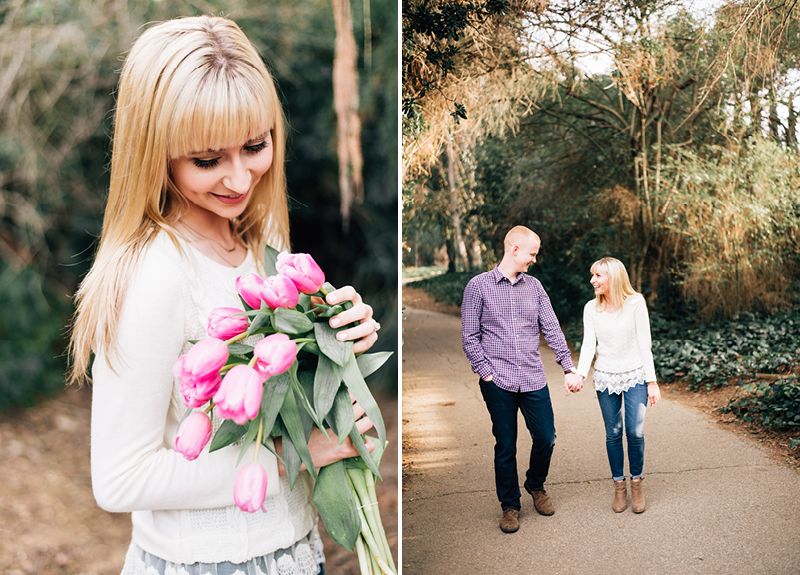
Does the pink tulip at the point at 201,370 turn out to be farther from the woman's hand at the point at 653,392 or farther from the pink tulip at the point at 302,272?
the woman's hand at the point at 653,392

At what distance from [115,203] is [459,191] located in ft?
4.49

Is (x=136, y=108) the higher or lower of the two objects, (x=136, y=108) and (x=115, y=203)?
the higher

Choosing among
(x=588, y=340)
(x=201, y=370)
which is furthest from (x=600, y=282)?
(x=201, y=370)

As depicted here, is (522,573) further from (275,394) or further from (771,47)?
(771,47)

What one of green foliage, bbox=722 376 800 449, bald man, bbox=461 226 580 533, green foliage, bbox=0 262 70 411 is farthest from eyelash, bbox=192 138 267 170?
green foliage, bbox=0 262 70 411

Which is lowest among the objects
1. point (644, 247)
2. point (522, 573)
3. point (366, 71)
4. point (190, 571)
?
point (522, 573)

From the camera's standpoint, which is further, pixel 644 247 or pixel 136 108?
pixel 644 247

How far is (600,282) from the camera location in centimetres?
169

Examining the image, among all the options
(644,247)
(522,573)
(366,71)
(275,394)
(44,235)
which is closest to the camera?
(275,394)

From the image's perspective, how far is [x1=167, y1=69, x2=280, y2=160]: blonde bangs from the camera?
29.3 inches

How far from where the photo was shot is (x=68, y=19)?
187 cm

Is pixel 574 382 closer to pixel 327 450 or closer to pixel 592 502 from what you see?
pixel 592 502

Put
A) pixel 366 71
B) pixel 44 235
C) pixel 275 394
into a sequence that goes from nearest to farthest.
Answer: pixel 275 394
pixel 366 71
pixel 44 235

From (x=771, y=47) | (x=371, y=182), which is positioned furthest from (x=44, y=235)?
(x=771, y=47)
